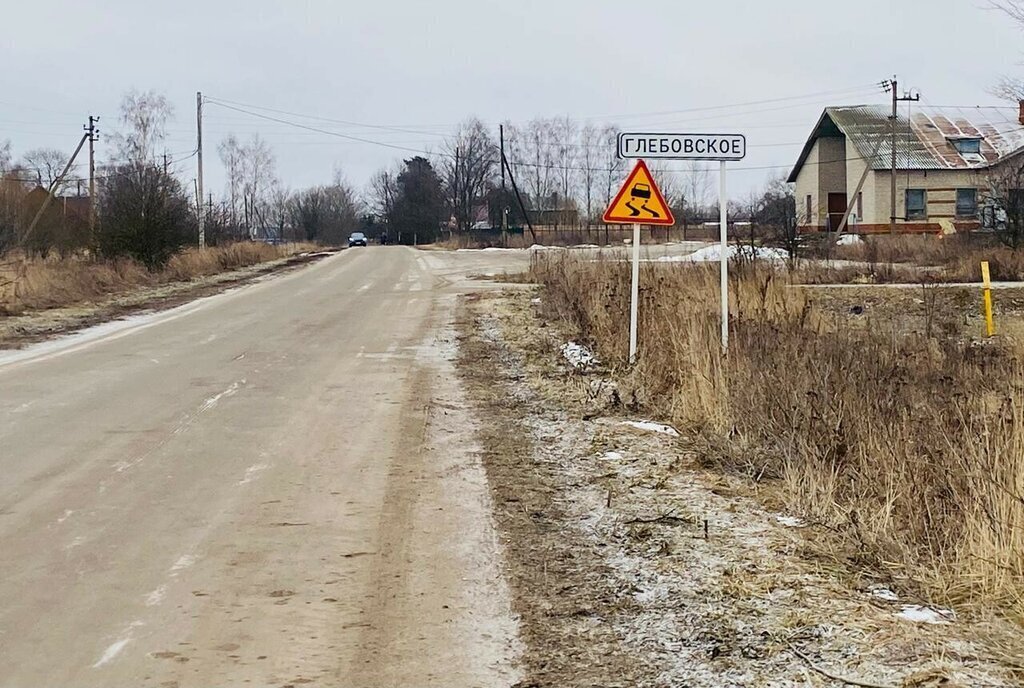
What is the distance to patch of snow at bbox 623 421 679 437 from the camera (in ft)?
30.1

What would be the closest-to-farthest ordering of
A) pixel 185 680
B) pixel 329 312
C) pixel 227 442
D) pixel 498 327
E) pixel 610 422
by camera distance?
pixel 185 680
pixel 227 442
pixel 610 422
pixel 498 327
pixel 329 312

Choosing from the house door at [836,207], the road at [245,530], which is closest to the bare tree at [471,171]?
the house door at [836,207]

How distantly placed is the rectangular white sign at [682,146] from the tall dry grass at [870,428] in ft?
5.47

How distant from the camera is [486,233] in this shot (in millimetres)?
88125

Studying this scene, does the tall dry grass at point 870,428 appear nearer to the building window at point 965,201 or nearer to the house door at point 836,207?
the building window at point 965,201

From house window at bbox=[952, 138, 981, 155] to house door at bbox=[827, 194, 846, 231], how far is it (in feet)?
23.1

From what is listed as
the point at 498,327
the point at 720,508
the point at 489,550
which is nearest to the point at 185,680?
the point at 489,550

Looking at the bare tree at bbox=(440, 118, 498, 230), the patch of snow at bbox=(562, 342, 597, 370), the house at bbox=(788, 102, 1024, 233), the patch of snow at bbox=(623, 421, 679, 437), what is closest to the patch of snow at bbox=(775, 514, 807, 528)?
the patch of snow at bbox=(623, 421, 679, 437)

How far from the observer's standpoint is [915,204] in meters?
58.0

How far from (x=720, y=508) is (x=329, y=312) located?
16524 millimetres

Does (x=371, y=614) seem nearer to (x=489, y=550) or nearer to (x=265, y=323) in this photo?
(x=489, y=550)

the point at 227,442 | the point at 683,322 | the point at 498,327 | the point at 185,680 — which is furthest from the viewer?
the point at 498,327

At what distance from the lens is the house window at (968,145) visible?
192 ft

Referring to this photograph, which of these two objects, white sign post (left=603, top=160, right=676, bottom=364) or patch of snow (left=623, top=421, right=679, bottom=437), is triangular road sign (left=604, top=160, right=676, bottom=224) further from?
patch of snow (left=623, top=421, right=679, bottom=437)
